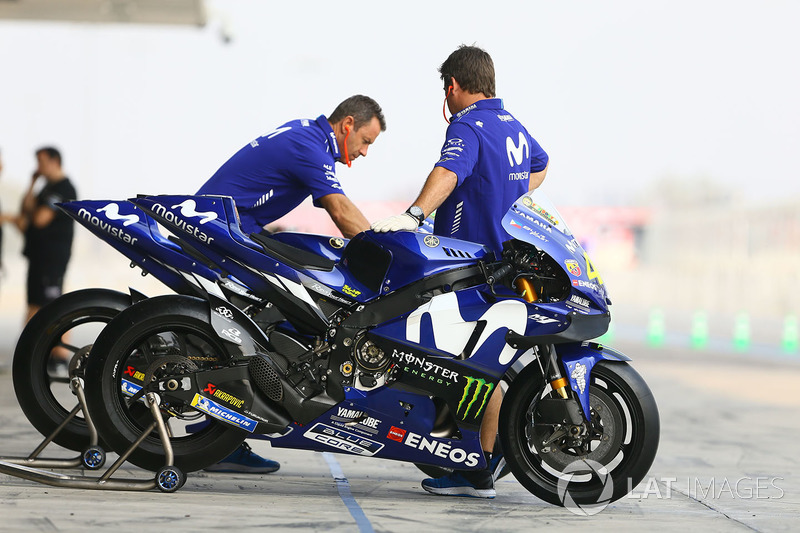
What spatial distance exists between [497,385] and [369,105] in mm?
1840

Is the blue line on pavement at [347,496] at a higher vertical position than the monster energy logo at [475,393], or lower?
lower

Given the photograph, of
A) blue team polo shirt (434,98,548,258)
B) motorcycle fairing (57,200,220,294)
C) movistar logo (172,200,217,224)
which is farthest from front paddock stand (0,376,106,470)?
blue team polo shirt (434,98,548,258)

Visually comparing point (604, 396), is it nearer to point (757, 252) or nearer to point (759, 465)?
point (759, 465)

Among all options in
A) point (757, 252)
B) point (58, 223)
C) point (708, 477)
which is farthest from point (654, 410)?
point (757, 252)

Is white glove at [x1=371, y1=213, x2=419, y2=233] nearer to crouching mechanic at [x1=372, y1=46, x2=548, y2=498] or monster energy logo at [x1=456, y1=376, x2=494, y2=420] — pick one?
crouching mechanic at [x1=372, y1=46, x2=548, y2=498]

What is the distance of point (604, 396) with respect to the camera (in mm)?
4707

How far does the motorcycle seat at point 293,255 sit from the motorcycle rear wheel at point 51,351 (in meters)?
0.92

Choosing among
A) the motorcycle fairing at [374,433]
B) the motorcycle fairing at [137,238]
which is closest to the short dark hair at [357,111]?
the motorcycle fairing at [137,238]

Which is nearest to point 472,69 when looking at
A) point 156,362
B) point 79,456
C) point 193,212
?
point 193,212

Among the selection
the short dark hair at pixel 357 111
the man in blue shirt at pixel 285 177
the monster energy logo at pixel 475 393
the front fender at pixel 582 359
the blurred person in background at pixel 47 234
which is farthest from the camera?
the blurred person in background at pixel 47 234

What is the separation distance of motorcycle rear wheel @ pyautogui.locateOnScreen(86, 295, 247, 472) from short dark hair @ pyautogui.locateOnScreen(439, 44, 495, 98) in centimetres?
166

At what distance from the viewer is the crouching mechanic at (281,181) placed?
548 centimetres

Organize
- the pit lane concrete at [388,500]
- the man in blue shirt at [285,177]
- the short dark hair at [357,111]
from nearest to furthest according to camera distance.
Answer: the pit lane concrete at [388,500] → the man in blue shirt at [285,177] → the short dark hair at [357,111]

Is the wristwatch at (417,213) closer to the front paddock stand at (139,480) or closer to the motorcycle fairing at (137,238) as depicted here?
the motorcycle fairing at (137,238)
